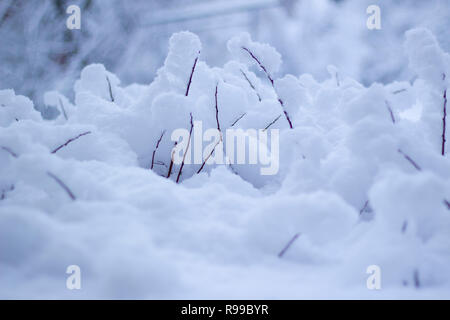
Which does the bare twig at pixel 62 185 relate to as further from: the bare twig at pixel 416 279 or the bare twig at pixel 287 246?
the bare twig at pixel 416 279

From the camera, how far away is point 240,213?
0.70 meters

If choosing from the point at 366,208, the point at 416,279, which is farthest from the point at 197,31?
the point at 416,279

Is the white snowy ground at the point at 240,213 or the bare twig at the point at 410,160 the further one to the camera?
the bare twig at the point at 410,160

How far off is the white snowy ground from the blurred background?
1711mm

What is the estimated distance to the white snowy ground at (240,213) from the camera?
523mm

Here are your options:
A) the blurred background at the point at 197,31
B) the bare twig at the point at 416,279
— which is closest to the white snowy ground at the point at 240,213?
the bare twig at the point at 416,279

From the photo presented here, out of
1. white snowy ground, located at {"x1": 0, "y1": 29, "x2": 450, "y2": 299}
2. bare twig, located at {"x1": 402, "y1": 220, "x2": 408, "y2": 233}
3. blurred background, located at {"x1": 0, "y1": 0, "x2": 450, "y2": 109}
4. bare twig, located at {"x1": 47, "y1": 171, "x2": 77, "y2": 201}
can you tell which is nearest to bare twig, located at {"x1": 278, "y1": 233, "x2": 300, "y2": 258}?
white snowy ground, located at {"x1": 0, "y1": 29, "x2": 450, "y2": 299}

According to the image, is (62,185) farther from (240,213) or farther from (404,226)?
(404,226)

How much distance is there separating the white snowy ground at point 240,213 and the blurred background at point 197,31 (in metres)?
1.71

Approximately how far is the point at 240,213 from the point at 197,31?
271 centimetres

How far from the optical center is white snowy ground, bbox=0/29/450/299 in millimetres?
523

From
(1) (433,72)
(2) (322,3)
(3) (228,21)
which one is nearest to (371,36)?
(2) (322,3)

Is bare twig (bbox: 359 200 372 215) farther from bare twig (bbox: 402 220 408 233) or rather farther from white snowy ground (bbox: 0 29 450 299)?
bare twig (bbox: 402 220 408 233)
